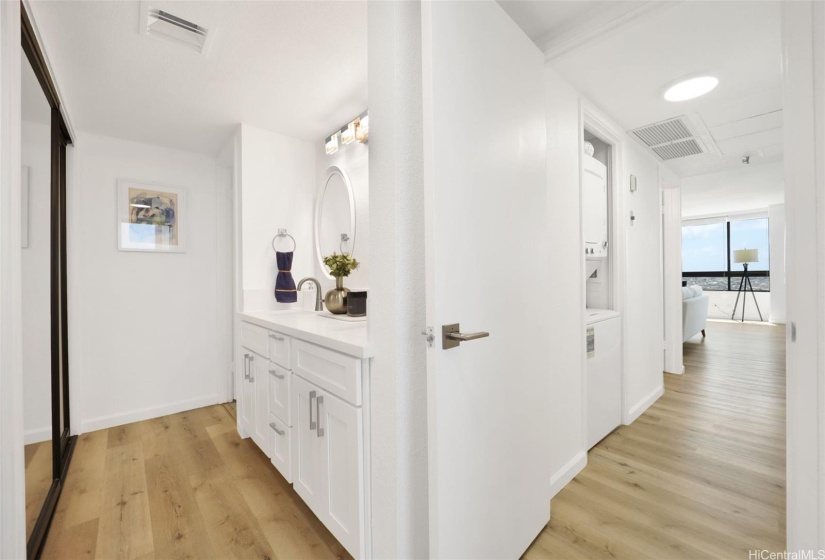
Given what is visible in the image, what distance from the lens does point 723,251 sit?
7.98m

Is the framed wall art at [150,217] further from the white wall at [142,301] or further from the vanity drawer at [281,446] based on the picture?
the vanity drawer at [281,446]

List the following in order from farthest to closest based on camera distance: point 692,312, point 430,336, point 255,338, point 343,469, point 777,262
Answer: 1. point 777,262
2. point 692,312
3. point 255,338
4. point 343,469
5. point 430,336

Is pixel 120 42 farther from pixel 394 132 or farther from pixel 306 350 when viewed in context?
pixel 306 350

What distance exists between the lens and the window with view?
7.42 metres

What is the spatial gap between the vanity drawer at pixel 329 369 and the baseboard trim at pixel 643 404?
2.27 metres

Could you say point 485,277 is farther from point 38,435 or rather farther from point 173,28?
point 38,435

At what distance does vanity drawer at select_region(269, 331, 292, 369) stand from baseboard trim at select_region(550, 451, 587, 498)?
1.46 metres

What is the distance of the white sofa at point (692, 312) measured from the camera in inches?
192

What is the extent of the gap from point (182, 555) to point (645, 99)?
3340 mm

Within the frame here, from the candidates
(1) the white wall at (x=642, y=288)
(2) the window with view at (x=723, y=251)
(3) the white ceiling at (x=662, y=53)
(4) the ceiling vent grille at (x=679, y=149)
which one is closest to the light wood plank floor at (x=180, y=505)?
(1) the white wall at (x=642, y=288)

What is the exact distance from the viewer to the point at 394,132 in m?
1.12

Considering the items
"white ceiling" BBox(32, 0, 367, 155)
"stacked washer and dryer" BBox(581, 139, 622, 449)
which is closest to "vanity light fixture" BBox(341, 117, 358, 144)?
"white ceiling" BBox(32, 0, 367, 155)

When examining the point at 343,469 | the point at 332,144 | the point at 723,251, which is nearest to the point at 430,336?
the point at 343,469

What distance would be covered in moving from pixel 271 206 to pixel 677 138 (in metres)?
3.18
